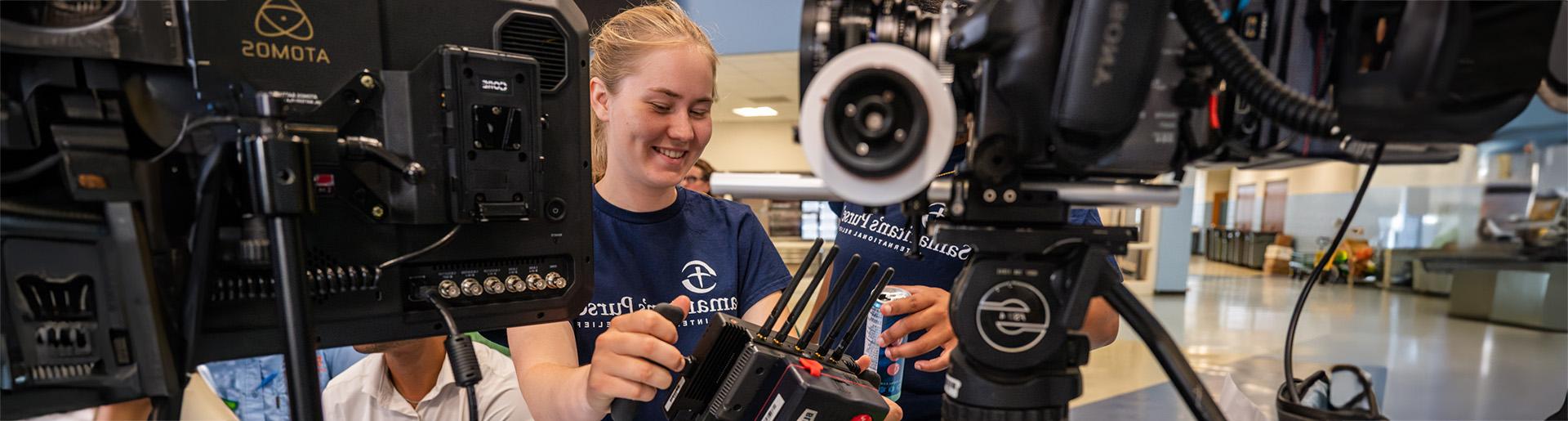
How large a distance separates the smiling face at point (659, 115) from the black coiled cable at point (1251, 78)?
766mm

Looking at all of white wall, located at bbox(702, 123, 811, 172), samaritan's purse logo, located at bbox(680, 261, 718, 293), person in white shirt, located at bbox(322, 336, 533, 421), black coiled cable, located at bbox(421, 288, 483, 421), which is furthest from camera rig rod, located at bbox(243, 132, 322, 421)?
white wall, located at bbox(702, 123, 811, 172)

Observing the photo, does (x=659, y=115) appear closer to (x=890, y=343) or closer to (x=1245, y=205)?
(x=890, y=343)

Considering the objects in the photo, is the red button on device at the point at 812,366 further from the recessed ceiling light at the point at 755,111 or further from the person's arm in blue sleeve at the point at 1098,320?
the recessed ceiling light at the point at 755,111

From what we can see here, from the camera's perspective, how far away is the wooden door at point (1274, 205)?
10602 millimetres

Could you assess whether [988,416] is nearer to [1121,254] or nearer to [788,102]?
[1121,254]

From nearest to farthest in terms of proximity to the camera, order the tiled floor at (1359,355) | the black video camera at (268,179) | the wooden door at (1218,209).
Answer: the black video camera at (268,179) → the tiled floor at (1359,355) → the wooden door at (1218,209)

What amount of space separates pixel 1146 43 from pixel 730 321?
0.53 m

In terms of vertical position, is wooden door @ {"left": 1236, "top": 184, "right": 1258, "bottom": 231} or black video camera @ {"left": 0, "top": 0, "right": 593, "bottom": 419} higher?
black video camera @ {"left": 0, "top": 0, "right": 593, "bottom": 419}

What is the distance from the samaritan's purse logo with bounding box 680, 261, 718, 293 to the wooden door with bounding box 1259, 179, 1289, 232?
1217 cm

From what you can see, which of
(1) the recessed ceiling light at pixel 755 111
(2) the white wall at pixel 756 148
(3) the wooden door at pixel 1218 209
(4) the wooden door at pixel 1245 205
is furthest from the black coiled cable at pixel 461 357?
(3) the wooden door at pixel 1218 209

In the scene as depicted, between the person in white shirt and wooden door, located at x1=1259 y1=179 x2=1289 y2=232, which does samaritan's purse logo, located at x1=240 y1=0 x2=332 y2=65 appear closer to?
the person in white shirt

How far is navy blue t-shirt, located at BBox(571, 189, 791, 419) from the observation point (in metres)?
1.17

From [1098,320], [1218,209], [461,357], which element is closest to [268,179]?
[461,357]

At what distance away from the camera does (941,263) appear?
56.9 inches
